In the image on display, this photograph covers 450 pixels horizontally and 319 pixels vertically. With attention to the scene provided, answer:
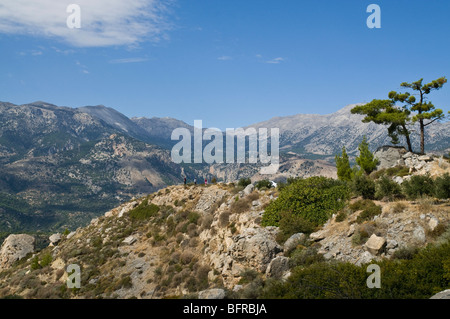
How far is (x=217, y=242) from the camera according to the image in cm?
2786

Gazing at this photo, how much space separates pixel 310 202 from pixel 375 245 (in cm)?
831

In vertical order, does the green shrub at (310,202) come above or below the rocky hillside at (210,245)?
above

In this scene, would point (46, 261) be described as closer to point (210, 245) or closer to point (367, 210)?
point (210, 245)

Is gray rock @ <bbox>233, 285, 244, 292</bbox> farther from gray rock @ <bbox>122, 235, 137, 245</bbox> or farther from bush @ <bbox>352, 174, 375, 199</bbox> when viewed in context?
gray rock @ <bbox>122, 235, 137, 245</bbox>

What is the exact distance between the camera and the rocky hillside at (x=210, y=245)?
17.0 metres

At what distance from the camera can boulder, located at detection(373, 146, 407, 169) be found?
108 feet

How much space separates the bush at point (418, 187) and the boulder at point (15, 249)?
60.3 meters

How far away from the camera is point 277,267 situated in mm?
18172

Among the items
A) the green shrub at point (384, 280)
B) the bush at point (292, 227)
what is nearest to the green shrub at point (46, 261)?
the bush at point (292, 227)

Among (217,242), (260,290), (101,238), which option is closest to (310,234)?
(260,290)

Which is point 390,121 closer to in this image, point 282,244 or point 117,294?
point 282,244

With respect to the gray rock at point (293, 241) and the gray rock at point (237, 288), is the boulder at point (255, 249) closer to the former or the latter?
the gray rock at point (293, 241)

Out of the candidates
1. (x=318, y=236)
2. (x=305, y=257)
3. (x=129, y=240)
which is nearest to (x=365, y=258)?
(x=305, y=257)

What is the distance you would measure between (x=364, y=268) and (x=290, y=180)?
16323 mm
